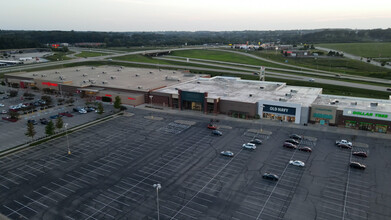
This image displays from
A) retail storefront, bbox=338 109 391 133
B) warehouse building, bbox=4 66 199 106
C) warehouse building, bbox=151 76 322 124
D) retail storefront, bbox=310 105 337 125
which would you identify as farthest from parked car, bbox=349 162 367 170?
warehouse building, bbox=4 66 199 106

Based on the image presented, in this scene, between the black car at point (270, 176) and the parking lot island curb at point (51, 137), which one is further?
the parking lot island curb at point (51, 137)

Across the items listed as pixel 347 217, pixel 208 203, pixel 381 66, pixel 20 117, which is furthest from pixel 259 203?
pixel 381 66

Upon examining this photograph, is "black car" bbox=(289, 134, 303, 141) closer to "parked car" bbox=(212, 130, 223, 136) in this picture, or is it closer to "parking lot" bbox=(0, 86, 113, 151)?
"parked car" bbox=(212, 130, 223, 136)

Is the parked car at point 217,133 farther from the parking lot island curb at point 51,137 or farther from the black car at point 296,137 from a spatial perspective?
the parking lot island curb at point 51,137

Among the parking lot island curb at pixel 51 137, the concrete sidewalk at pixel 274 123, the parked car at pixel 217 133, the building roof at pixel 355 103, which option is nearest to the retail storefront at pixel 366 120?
the concrete sidewalk at pixel 274 123

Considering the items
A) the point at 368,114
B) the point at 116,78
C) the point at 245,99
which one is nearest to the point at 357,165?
the point at 368,114
